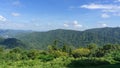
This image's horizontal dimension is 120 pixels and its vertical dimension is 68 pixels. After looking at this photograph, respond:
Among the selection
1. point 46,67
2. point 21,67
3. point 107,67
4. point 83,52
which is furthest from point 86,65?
point 83,52

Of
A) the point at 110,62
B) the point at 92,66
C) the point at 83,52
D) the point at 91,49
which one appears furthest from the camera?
the point at 91,49

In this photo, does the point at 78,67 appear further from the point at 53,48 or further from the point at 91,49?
the point at 91,49

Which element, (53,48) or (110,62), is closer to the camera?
(110,62)

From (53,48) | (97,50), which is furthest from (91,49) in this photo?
(53,48)

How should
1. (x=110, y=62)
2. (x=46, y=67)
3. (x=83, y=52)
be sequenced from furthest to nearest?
(x=83, y=52)
(x=110, y=62)
(x=46, y=67)

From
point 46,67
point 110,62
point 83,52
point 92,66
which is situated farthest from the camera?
point 83,52

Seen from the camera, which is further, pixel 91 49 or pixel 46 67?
pixel 91 49

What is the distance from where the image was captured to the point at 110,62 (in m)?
23.3

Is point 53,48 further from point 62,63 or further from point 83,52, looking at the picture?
point 62,63

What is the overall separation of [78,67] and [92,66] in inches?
53.8

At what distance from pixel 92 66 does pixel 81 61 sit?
1341mm

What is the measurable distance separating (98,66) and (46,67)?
474 cm

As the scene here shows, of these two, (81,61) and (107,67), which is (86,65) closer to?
(81,61)

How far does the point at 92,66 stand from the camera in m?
21.2
